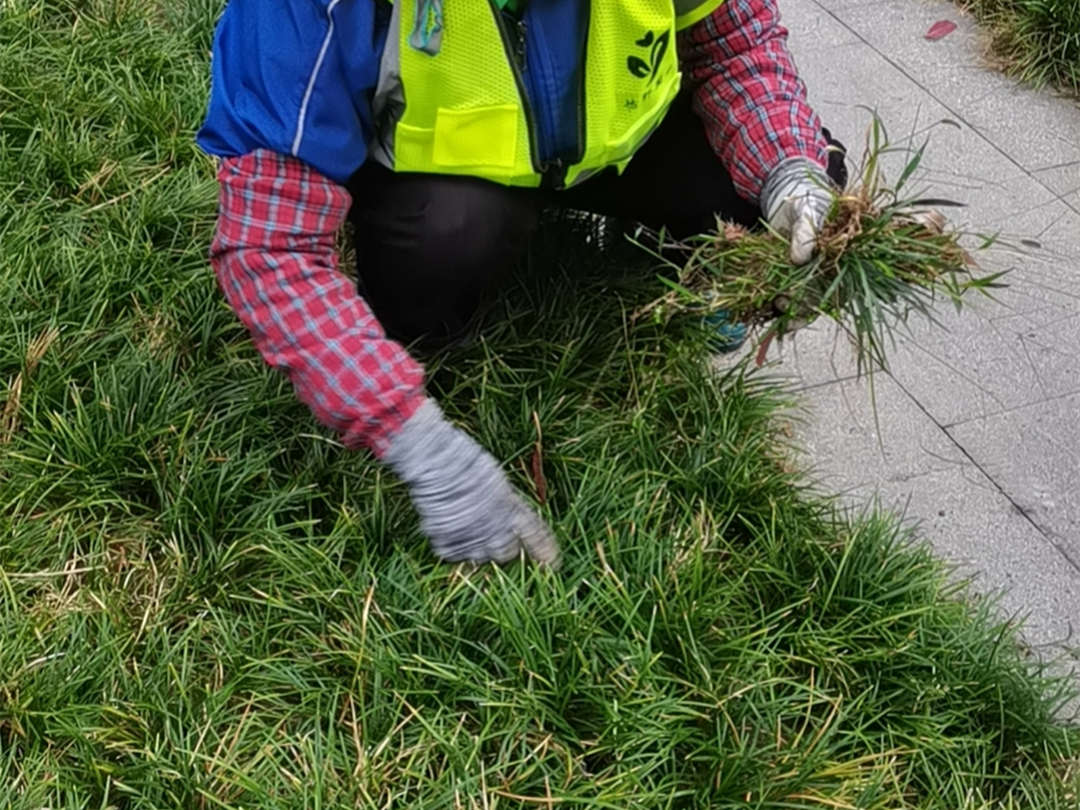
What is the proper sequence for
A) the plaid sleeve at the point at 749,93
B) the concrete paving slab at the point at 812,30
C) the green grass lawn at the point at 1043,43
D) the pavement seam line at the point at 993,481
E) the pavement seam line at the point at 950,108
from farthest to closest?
1. the concrete paving slab at the point at 812,30
2. the green grass lawn at the point at 1043,43
3. the pavement seam line at the point at 950,108
4. the pavement seam line at the point at 993,481
5. the plaid sleeve at the point at 749,93

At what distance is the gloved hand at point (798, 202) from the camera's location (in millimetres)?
1722

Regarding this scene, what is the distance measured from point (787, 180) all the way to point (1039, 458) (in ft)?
2.40

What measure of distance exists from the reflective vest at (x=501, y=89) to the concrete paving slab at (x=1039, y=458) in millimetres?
847

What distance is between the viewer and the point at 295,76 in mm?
1565

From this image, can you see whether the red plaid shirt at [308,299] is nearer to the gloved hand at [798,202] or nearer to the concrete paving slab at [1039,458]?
the gloved hand at [798,202]

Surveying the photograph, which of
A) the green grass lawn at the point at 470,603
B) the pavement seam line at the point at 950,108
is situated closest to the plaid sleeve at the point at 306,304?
the green grass lawn at the point at 470,603

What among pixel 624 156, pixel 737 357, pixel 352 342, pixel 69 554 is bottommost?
pixel 69 554

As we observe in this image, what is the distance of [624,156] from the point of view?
190 cm

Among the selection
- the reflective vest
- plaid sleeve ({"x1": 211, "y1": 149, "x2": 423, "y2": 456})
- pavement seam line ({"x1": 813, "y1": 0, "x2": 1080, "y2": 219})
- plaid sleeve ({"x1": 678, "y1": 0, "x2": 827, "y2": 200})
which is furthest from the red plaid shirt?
pavement seam line ({"x1": 813, "y1": 0, "x2": 1080, "y2": 219})

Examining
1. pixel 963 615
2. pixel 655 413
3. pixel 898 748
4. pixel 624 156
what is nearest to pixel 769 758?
pixel 898 748

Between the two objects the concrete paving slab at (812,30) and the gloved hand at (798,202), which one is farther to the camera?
the concrete paving slab at (812,30)

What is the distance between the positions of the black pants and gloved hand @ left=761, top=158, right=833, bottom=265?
0.12m

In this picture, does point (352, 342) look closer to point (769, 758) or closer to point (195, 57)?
point (769, 758)

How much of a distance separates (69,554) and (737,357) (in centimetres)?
119
